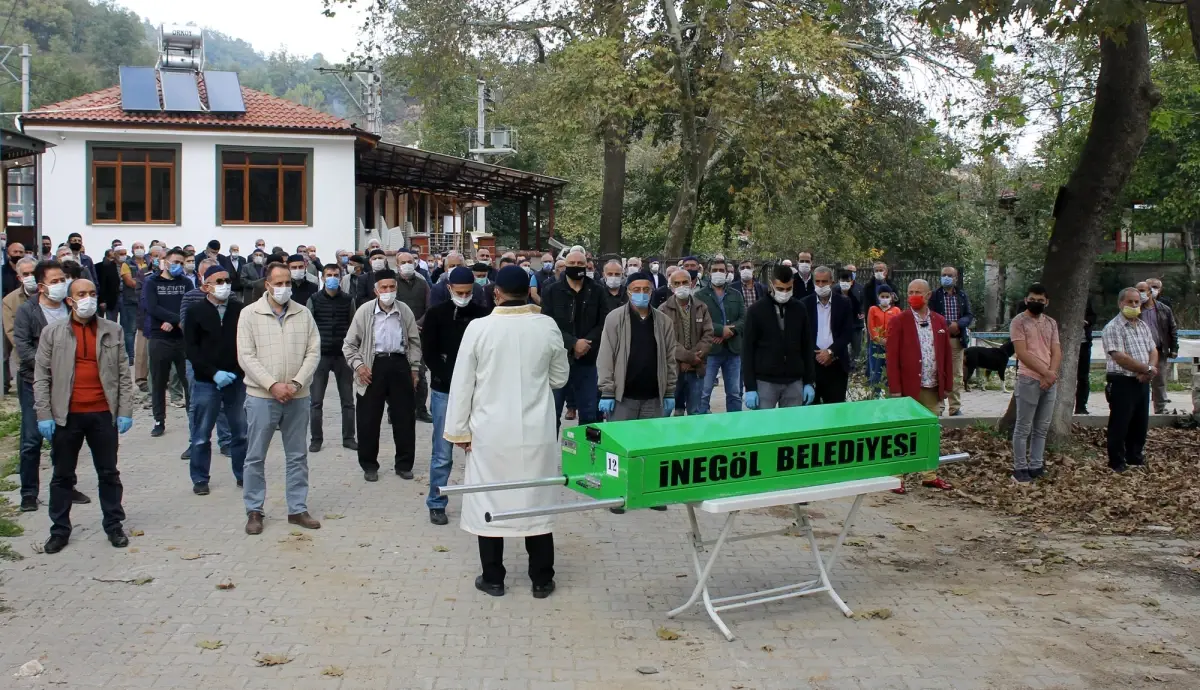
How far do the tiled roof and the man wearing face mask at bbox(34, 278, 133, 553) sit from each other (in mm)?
23431

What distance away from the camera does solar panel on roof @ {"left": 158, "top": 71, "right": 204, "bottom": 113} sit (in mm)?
30969

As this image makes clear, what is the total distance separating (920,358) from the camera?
11.0 metres

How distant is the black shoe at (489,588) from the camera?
709 centimetres

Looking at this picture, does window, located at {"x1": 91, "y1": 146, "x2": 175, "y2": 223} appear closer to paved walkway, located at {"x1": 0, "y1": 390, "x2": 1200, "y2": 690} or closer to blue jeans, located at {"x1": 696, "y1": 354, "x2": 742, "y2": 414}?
blue jeans, located at {"x1": 696, "y1": 354, "x2": 742, "y2": 414}

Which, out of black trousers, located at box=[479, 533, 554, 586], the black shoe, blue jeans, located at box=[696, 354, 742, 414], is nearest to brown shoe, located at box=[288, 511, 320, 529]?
the black shoe

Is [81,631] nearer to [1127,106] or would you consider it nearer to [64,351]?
[64,351]

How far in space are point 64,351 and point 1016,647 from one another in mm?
6487

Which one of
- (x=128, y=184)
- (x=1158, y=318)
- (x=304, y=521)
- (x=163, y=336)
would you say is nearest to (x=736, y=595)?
(x=304, y=521)

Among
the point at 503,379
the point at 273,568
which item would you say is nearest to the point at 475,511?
the point at 503,379

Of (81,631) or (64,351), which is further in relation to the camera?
(64,351)

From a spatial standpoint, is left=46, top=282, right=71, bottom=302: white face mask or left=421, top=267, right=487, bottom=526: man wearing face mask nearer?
left=46, top=282, right=71, bottom=302: white face mask

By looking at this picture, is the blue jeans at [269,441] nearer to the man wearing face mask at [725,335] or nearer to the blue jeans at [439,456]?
the blue jeans at [439,456]

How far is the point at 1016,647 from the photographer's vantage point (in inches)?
244

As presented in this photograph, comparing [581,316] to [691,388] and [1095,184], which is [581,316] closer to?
[691,388]
